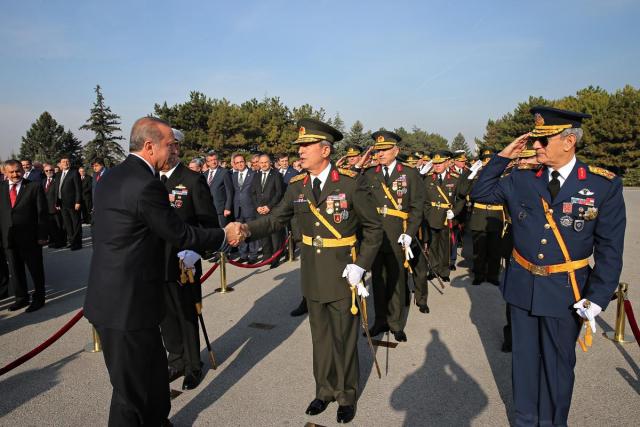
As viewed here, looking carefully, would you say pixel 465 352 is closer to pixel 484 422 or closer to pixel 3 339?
pixel 484 422

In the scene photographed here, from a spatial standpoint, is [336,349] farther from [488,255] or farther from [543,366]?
[488,255]

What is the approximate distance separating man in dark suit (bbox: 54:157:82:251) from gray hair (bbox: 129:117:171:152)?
1004 cm

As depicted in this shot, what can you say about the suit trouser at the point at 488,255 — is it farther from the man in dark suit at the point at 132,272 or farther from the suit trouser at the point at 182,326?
the man in dark suit at the point at 132,272

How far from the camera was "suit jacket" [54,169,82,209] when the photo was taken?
37.7 feet

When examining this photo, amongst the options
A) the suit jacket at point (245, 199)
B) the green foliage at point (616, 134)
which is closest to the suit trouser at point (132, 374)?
the suit jacket at point (245, 199)

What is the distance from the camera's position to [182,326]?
4.16 metres

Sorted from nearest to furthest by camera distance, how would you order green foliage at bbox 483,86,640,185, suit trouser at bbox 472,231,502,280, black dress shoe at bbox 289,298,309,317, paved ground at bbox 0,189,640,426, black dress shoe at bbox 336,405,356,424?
black dress shoe at bbox 336,405,356,424, paved ground at bbox 0,189,640,426, black dress shoe at bbox 289,298,309,317, suit trouser at bbox 472,231,502,280, green foliage at bbox 483,86,640,185

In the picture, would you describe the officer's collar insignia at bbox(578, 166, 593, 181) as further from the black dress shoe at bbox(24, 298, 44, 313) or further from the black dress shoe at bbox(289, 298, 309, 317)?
the black dress shoe at bbox(24, 298, 44, 313)

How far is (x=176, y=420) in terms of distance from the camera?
11.6 ft

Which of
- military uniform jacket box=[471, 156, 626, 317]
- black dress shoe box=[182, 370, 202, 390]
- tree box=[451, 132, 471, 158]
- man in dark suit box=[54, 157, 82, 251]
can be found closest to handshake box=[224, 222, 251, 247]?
black dress shoe box=[182, 370, 202, 390]

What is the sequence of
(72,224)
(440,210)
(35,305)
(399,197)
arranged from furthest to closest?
(72,224) < (440,210) < (35,305) < (399,197)

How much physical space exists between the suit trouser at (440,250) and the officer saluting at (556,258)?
15.8 feet

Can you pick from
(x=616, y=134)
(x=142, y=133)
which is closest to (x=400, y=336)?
(x=142, y=133)

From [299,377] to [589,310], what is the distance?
104 inches
